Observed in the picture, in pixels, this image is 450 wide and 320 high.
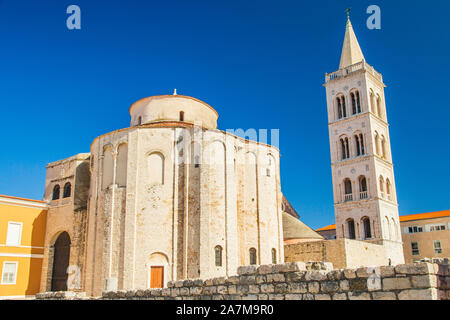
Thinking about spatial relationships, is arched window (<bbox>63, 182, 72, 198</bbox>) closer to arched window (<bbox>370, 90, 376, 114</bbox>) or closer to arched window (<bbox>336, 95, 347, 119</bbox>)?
arched window (<bbox>336, 95, 347, 119</bbox>)

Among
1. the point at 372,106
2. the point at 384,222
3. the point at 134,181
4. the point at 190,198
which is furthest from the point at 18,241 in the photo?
the point at 372,106

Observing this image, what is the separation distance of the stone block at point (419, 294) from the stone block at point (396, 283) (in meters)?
0.10

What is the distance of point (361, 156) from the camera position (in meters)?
41.9

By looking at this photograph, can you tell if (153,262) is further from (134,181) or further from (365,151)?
(365,151)

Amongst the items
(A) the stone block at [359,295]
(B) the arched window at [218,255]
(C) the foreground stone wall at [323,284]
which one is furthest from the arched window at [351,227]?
(A) the stone block at [359,295]

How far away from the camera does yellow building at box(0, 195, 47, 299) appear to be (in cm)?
2673

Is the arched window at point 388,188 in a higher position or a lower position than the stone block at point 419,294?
higher

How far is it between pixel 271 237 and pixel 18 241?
16.6 metres

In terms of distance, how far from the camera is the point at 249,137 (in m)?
28.5

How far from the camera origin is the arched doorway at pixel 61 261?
28.4 meters

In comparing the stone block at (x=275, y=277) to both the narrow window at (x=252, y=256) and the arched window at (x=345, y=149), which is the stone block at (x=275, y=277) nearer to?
the narrow window at (x=252, y=256)

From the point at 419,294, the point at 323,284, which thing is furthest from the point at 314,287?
→ the point at 419,294

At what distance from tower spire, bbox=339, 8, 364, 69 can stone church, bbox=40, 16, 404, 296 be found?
71.8ft
